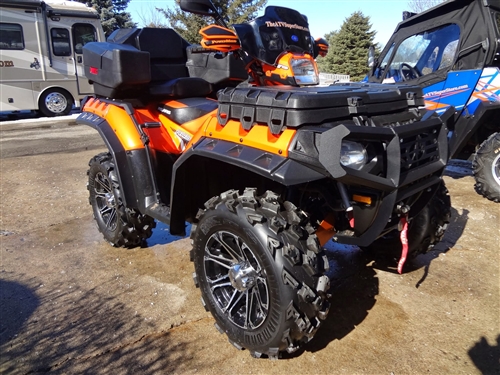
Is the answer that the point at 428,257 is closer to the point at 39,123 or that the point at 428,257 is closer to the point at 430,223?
the point at 430,223

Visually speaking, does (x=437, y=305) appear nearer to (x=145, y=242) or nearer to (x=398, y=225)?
(x=398, y=225)

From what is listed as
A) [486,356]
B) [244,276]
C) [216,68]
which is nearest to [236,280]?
[244,276]

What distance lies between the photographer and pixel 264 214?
7.33ft

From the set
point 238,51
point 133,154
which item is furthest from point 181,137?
point 238,51

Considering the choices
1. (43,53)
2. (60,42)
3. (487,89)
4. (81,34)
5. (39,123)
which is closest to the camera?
(487,89)

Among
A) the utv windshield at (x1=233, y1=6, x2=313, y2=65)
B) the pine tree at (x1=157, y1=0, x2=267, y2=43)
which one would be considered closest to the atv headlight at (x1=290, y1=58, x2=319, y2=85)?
the utv windshield at (x1=233, y1=6, x2=313, y2=65)

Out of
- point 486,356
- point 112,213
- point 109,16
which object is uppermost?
point 109,16

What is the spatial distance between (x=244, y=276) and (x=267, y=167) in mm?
693

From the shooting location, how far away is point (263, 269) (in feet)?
7.36

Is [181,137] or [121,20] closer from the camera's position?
[181,137]

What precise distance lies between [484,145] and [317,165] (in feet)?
13.7

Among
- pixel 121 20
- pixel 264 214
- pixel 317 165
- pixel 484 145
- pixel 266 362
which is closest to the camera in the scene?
pixel 317 165

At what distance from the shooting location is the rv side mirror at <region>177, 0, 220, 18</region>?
262cm

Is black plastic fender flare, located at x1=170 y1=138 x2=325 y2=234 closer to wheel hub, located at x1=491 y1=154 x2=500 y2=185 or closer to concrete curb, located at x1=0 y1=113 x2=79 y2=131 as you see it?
wheel hub, located at x1=491 y1=154 x2=500 y2=185
